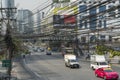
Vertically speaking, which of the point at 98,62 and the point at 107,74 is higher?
the point at 98,62

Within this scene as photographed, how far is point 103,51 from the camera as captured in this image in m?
60.2

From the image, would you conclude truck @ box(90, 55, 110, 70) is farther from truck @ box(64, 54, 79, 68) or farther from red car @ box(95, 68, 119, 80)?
red car @ box(95, 68, 119, 80)

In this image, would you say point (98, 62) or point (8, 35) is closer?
point (8, 35)

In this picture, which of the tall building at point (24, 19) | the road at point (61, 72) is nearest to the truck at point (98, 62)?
the road at point (61, 72)

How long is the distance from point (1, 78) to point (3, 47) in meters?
5.91

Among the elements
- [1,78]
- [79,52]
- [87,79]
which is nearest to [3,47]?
[1,78]

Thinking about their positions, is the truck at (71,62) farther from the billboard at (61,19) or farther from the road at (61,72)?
the billboard at (61,19)

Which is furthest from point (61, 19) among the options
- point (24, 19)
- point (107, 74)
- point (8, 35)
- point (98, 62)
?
point (98, 62)

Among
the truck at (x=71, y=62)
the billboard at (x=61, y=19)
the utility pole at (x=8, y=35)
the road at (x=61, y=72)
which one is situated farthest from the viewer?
the truck at (x=71, y=62)

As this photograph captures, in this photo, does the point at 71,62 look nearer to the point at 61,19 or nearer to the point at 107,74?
the point at 107,74

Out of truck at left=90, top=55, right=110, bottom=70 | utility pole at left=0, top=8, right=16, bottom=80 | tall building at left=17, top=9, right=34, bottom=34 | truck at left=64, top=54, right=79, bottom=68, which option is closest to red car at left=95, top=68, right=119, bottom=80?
truck at left=90, top=55, right=110, bottom=70

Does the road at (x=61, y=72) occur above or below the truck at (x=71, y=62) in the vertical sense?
below

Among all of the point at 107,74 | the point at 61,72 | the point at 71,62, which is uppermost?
the point at 107,74

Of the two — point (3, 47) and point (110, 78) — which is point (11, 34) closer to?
point (3, 47)
